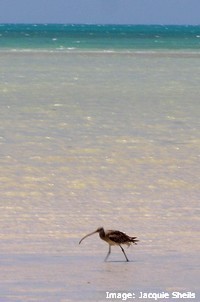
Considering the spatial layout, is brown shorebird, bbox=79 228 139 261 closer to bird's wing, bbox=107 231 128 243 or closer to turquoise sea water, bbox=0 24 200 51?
bird's wing, bbox=107 231 128 243

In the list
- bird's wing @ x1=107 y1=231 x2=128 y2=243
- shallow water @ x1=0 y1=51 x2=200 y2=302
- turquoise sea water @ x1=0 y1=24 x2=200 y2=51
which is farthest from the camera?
turquoise sea water @ x1=0 y1=24 x2=200 y2=51

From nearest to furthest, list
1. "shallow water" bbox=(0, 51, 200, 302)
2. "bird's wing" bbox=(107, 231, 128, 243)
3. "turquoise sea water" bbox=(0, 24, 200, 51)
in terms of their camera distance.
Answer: "shallow water" bbox=(0, 51, 200, 302) → "bird's wing" bbox=(107, 231, 128, 243) → "turquoise sea water" bbox=(0, 24, 200, 51)

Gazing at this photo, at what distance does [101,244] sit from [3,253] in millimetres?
747

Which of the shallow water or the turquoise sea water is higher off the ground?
the shallow water

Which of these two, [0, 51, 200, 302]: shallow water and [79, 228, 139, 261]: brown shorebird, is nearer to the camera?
[0, 51, 200, 302]: shallow water

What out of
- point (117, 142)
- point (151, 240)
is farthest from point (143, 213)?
point (117, 142)

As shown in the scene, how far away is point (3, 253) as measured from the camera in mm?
8008

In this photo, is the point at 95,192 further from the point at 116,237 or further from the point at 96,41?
the point at 96,41

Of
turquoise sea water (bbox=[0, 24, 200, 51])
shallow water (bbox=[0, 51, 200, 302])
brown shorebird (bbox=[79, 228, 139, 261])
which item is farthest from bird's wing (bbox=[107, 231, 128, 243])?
turquoise sea water (bbox=[0, 24, 200, 51])

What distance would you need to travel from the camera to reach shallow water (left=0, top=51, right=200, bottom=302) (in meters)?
7.29

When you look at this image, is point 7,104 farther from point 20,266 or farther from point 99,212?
point 20,266

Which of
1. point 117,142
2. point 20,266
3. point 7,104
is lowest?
point 7,104

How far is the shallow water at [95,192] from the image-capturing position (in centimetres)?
729

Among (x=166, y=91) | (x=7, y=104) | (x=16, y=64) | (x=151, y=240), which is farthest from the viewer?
(x=16, y=64)
